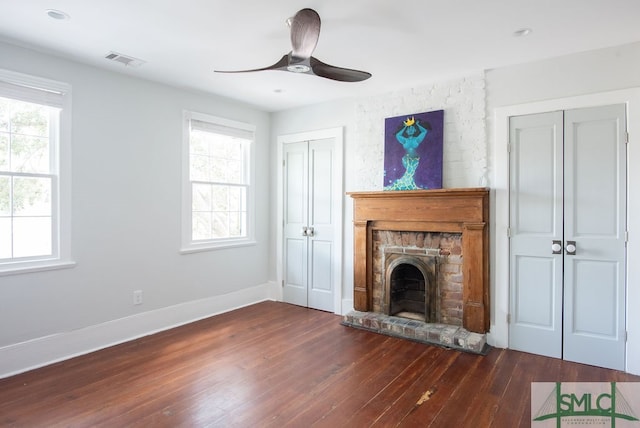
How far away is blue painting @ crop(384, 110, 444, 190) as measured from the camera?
3795mm

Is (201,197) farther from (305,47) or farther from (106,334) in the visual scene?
(305,47)

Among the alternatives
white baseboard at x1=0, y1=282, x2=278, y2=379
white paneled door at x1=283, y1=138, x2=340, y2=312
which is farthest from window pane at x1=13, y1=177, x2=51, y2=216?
white paneled door at x1=283, y1=138, x2=340, y2=312

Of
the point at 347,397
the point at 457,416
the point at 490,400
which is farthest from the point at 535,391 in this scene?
the point at 347,397

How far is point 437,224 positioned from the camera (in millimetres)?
3740

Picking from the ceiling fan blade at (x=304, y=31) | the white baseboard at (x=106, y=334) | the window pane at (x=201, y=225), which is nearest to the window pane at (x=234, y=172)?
the window pane at (x=201, y=225)

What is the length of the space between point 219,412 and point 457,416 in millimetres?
1525

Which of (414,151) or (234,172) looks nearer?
(414,151)

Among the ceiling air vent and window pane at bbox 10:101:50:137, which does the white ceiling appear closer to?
the ceiling air vent

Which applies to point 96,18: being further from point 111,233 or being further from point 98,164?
point 111,233

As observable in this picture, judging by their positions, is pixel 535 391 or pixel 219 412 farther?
pixel 535 391

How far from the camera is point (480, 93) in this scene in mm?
3582

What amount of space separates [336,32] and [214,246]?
112 inches

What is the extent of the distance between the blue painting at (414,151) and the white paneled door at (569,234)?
0.69 meters

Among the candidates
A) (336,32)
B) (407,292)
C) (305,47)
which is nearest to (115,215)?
(305,47)
